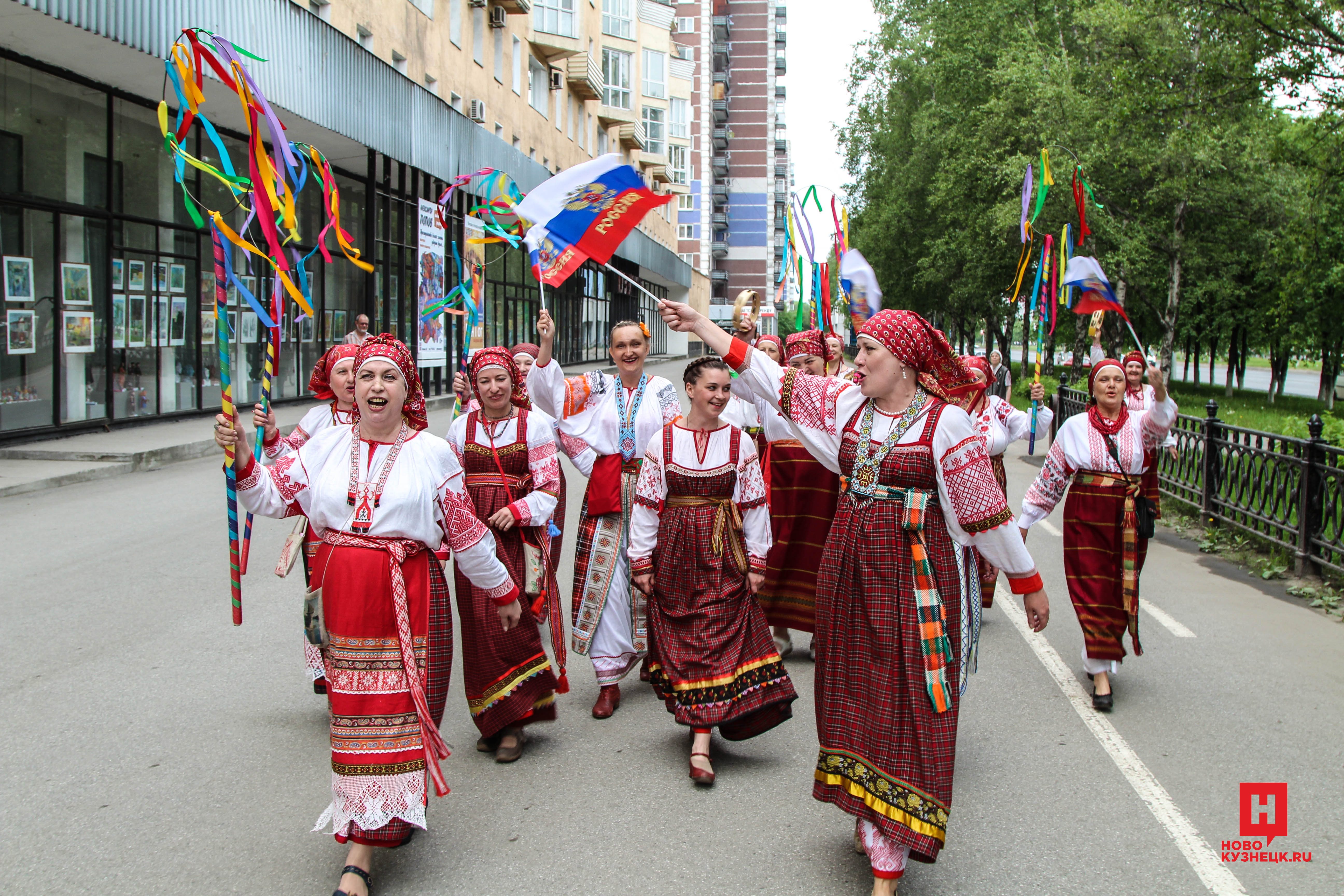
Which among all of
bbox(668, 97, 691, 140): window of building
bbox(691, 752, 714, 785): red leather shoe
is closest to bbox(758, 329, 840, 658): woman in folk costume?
bbox(691, 752, 714, 785): red leather shoe

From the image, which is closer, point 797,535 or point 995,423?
point 797,535

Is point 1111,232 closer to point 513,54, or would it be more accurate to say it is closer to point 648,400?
point 513,54

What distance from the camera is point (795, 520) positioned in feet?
22.8

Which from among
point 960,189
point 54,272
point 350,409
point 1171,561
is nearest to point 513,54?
point 960,189

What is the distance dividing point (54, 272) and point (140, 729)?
490 inches

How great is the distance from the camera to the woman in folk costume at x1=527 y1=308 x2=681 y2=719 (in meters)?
5.89

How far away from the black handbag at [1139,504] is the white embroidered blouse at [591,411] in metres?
2.34

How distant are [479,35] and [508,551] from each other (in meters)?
30.1

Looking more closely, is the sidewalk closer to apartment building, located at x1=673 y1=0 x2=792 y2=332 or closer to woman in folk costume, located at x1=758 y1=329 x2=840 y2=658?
woman in folk costume, located at x1=758 y1=329 x2=840 y2=658

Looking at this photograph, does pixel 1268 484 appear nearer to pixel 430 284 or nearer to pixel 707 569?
pixel 707 569

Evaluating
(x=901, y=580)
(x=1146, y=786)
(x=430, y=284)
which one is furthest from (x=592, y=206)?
(x=430, y=284)

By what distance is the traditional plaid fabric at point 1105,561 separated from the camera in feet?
19.9

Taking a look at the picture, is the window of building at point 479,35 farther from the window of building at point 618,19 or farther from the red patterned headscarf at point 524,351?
the red patterned headscarf at point 524,351

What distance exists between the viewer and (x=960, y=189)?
3397 cm
